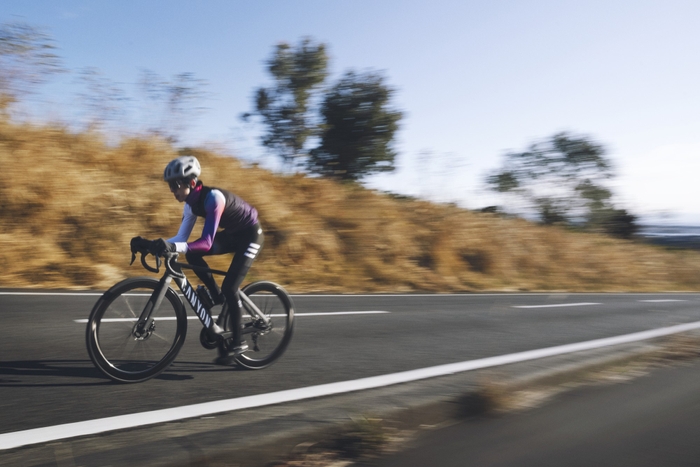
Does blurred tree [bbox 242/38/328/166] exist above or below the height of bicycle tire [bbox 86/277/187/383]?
above

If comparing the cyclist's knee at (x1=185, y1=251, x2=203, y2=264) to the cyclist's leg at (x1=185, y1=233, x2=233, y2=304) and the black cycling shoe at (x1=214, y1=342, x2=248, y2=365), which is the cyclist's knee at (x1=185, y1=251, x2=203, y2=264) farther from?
the black cycling shoe at (x1=214, y1=342, x2=248, y2=365)

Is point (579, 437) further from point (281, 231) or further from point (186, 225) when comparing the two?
point (281, 231)

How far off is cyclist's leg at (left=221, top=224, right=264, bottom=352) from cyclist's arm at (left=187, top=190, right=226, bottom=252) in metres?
0.42

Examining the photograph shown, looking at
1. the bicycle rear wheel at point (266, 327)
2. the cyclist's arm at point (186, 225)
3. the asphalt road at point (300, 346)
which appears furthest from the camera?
the bicycle rear wheel at point (266, 327)

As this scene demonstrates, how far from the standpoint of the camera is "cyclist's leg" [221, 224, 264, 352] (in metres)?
5.11

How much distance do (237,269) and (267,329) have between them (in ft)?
2.42

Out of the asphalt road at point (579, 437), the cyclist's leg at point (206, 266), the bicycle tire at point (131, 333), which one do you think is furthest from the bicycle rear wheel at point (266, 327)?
the asphalt road at point (579, 437)

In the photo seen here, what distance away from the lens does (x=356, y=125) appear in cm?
3062

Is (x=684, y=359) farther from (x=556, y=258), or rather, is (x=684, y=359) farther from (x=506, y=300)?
(x=556, y=258)

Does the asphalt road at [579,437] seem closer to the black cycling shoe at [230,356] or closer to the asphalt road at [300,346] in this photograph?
the asphalt road at [300,346]

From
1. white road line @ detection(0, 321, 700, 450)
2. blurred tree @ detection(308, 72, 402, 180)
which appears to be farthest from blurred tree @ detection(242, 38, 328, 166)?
white road line @ detection(0, 321, 700, 450)

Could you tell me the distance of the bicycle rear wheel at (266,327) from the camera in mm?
5371

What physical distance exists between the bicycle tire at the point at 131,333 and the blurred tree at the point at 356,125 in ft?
82.7

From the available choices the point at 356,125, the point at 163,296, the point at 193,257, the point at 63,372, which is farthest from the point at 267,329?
the point at 356,125
